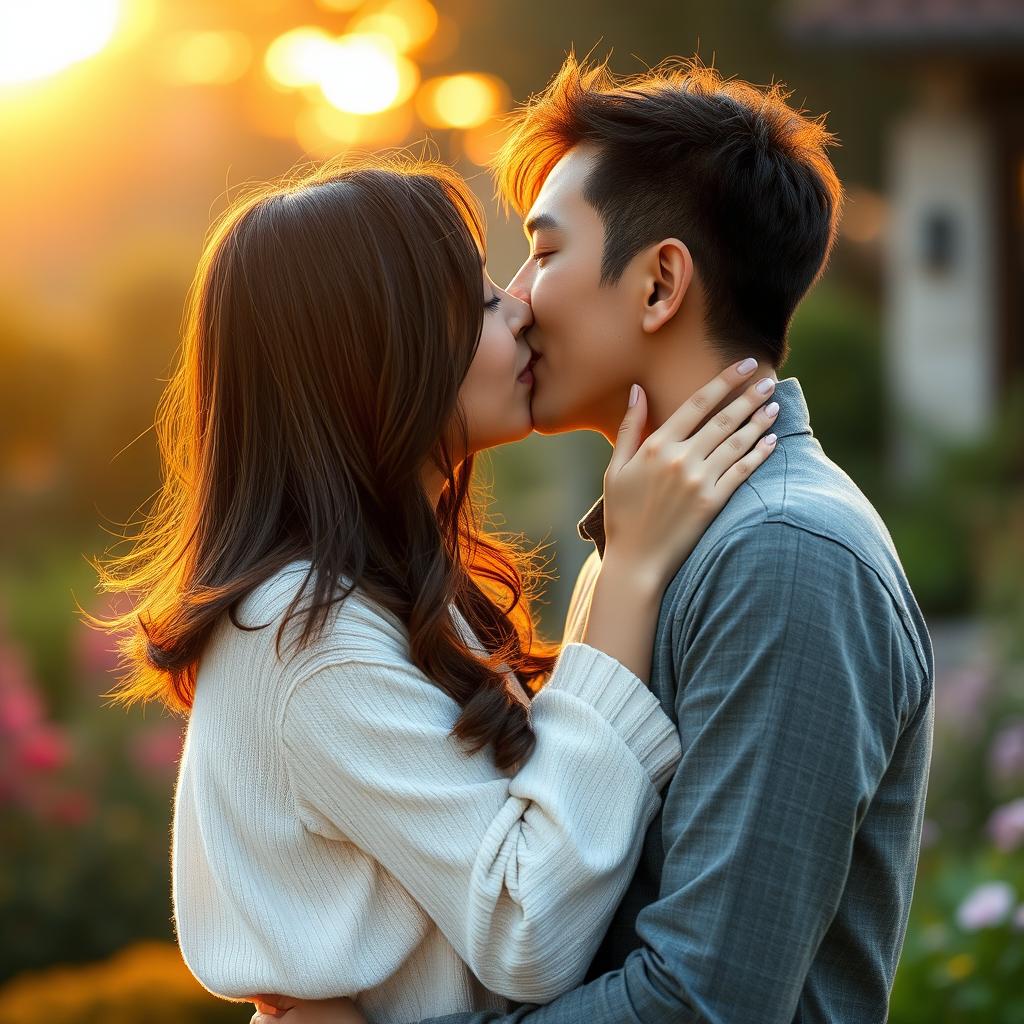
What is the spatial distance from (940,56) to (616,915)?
804cm

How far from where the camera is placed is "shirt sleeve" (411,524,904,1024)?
1.62 metres

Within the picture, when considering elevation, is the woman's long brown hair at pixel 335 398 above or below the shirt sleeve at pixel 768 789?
above

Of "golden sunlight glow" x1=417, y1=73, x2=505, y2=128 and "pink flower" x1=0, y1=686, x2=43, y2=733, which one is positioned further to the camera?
"golden sunlight glow" x1=417, y1=73, x2=505, y2=128

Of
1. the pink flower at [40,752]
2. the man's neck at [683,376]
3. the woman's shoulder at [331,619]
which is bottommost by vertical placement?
the pink flower at [40,752]

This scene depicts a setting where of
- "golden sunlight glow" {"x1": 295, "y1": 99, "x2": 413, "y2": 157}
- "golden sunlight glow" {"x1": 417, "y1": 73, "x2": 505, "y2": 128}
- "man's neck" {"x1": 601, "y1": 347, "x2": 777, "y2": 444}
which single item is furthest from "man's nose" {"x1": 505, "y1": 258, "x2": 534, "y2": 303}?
"golden sunlight glow" {"x1": 295, "y1": 99, "x2": 413, "y2": 157}

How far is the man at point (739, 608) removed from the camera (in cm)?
163

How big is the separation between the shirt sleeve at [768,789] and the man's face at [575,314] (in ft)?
1.89

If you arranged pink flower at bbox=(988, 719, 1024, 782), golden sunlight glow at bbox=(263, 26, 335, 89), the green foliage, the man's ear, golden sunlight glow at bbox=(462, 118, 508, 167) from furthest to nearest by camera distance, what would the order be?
the green foliage < golden sunlight glow at bbox=(263, 26, 335, 89) < golden sunlight glow at bbox=(462, 118, 508, 167) < pink flower at bbox=(988, 719, 1024, 782) < the man's ear

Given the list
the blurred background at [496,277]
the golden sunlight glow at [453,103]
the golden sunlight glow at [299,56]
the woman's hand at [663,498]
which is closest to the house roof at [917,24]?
the blurred background at [496,277]

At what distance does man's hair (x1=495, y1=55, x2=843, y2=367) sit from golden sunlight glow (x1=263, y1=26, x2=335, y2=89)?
7.99 m

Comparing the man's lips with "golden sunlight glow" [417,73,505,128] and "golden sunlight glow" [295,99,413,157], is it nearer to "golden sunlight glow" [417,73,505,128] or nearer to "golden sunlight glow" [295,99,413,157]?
"golden sunlight glow" [417,73,505,128]

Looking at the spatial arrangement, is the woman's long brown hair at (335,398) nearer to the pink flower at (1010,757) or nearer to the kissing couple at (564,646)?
the kissing couple at (564,646)

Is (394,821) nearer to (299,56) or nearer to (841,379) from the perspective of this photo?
(299,56)

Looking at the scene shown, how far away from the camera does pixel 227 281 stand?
207 cm
